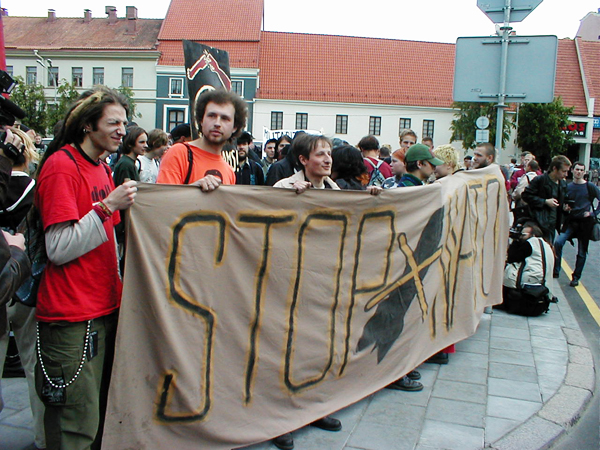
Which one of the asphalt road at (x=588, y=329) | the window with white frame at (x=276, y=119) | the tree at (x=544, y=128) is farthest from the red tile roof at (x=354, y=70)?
the asphalt road at (x=588, y=329)

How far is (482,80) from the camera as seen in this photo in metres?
7.71

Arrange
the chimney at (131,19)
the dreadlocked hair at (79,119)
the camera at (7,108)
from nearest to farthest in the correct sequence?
the camera at (7,108) < the dreadlocked hair at (79,119) < the chimney at (131,19)

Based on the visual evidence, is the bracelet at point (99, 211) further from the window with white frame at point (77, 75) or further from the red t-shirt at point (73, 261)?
the window with white frame at point (77, 75)

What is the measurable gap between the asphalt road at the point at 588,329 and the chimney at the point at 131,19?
46.6 meters

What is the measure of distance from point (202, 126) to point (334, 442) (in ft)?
6.53

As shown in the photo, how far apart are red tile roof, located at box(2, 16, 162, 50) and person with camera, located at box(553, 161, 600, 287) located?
45211 mm

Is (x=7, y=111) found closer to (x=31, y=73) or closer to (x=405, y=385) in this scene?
(x=405, y=385)

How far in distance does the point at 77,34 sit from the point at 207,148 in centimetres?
5416

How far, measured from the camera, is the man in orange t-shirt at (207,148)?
125 inches

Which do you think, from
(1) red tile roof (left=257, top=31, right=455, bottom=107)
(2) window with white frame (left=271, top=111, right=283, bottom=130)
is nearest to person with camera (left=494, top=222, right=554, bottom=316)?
(2) window with white frame (left=271, top=111, right=283, bottom=130)

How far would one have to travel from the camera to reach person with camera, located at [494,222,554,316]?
6.21 metres

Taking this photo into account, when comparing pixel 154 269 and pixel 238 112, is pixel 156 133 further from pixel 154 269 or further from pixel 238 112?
pixel 154 269

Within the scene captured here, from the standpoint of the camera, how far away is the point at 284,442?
318 centimetres

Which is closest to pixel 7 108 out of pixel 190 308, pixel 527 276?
pixel 190 308
